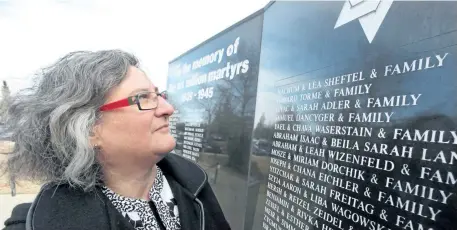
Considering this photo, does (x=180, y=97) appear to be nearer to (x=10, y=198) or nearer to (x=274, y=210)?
(x=274, y=210)

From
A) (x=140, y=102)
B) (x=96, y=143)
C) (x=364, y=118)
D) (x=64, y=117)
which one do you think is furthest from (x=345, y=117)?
(x=64, y=117)

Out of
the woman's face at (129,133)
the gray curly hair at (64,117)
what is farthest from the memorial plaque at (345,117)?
the gray curly hair at (64,117)

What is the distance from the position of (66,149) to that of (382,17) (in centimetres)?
159

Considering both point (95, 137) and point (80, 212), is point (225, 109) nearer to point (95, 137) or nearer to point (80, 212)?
point (95, 137)

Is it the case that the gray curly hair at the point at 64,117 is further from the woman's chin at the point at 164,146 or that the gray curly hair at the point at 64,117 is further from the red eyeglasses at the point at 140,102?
the woman's chin at the point at 164,146

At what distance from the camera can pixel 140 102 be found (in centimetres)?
142

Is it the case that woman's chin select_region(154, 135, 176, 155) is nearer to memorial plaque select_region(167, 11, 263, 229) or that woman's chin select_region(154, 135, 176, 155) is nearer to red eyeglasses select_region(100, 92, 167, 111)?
red eyeglasses select_region(100, 92, 167, 111)

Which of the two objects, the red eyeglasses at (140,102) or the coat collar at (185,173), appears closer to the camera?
the red eyeglasses at (140,102)

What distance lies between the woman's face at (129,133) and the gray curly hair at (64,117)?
0.16 feet

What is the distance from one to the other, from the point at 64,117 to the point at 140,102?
1.14 feet

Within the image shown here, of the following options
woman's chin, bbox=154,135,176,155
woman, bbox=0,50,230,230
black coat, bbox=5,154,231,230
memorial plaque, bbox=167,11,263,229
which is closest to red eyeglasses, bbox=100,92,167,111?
woman, bbox=0,50,230,230

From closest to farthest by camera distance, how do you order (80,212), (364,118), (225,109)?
(80,212) < (364,118) < (225,109)

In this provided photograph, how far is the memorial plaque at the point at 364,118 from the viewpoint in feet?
3.46

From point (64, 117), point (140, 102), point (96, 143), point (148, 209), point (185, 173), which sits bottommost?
point (148, 209)
